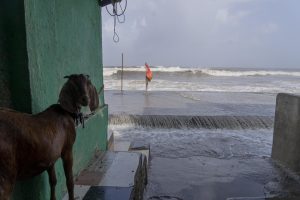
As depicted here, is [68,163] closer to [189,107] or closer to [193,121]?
[193,121]

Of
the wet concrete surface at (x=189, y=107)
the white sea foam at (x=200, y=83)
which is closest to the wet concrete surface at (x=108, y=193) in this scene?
the wet concrete surface at (x=189, y=107)

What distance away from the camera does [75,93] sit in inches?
106

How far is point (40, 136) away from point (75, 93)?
0.50 meters

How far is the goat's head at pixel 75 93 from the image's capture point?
2.66m

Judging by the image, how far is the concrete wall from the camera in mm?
7539

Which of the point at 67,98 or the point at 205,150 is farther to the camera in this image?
the point at 205,150

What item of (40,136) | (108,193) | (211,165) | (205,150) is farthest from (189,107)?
(40,136)

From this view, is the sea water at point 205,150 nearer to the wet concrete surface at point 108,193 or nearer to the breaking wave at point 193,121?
the breaking wave at point 193,121

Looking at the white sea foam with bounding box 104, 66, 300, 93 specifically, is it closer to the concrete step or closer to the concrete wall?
the concrete wall

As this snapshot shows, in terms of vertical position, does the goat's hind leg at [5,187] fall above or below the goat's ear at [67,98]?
below

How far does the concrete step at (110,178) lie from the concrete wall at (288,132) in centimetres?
402

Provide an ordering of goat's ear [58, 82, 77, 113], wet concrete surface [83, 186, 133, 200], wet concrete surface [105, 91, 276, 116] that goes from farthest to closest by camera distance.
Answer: wet concrete surface [105, 91, 276, 116] → wet concrete surface [83, 186, 133, 200] → goat's ear [58, 82, 77, 113]

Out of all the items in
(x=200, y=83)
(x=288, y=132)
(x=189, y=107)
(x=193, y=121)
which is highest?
(x=288, y=132)

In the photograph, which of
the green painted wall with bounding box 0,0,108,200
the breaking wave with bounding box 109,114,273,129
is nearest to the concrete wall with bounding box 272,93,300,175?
the breaking wave with bounding box 109,114,273,129
